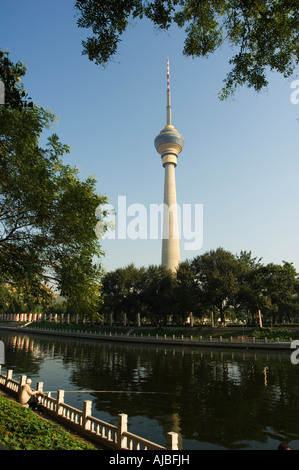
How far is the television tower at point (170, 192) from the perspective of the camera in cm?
10931

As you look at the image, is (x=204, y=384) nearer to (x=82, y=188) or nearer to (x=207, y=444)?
(x=207, y=444)

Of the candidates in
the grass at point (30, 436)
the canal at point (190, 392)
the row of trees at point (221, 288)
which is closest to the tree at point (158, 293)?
the row of trees at point (221, 288)

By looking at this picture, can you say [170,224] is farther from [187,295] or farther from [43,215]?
[43,215]

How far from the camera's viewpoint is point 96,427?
10.6 metres

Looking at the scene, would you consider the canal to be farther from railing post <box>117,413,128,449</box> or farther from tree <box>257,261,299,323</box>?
tree <box>257,261,299,323</box>

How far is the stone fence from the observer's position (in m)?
8.08

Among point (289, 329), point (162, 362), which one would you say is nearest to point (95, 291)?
point (162, 362)

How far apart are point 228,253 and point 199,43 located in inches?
2132

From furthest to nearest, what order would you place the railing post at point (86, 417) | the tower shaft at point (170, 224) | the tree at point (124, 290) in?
the tower shaft at point (170, 224), the tree at point (124, 290), the railing post at point (86, 417)

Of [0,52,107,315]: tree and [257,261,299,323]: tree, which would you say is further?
[257,261,299,323]: tree

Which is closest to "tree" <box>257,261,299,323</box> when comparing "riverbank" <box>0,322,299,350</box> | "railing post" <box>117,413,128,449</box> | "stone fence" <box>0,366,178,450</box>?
"riverbank" <box>0,322,299,350</box>

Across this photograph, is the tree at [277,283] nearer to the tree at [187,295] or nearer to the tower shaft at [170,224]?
the tree at [187,295]

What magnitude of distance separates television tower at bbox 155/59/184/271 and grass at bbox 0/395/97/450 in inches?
3797

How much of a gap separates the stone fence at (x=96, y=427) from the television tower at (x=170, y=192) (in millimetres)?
93577
